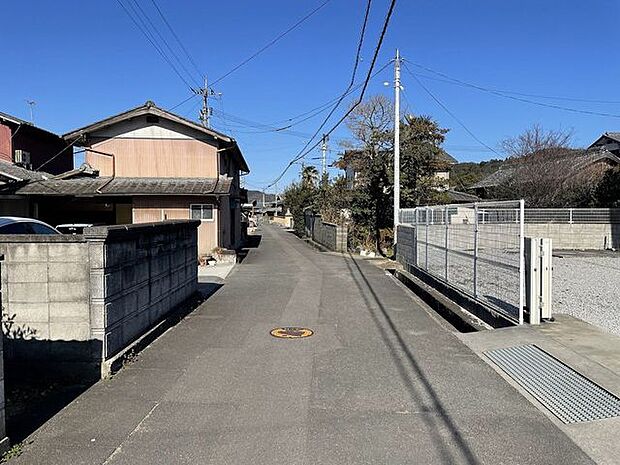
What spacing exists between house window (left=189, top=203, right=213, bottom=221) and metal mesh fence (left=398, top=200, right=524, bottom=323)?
10.2 metres

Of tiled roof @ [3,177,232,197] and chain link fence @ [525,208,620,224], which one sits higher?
tiled roof @ [3,177,232,197]

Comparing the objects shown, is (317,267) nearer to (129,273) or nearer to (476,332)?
(476,332)

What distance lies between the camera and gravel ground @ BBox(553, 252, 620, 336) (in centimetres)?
891

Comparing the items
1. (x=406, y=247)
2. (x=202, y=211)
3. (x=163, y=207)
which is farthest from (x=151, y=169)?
(x=406, y=247)

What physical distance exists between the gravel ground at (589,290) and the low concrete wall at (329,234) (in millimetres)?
9867

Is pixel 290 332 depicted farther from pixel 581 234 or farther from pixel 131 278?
pixel 581 234

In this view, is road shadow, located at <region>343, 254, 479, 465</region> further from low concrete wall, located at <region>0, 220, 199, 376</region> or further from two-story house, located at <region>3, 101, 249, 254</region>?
two-story house, located at <region>3, 101, 249, 254</region>

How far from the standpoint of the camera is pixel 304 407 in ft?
15.6

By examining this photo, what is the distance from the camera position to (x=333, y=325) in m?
8.70

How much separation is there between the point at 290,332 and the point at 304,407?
11.0 ft

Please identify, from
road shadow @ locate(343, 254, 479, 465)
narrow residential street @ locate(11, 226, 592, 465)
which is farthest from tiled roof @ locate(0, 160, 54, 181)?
road shadow @ locate(343, 254, 479, 465)

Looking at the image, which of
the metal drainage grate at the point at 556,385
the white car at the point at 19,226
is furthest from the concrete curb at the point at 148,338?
the metal drainage grate at the point at 556,385

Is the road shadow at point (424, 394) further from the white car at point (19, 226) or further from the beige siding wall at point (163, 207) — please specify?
the beige siding wall at point (163, 207)

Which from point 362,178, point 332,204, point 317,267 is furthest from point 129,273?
point 332,204
